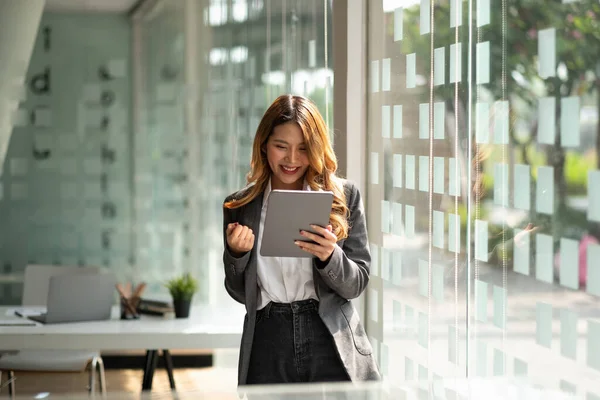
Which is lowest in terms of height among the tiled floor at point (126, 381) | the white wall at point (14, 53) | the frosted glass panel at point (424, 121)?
the tiled floor at point (126, 381)

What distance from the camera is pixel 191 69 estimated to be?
652cm

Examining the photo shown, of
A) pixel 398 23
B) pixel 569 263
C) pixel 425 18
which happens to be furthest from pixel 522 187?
pixel 398 23

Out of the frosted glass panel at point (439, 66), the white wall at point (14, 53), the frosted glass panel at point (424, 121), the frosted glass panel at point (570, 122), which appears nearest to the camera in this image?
the frosted glass panel at point (570, 122)

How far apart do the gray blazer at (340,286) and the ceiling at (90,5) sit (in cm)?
436

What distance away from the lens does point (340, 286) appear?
2.24 meters

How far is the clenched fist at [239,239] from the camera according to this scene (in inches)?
90.2

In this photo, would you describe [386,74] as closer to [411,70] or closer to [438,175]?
[411,70]

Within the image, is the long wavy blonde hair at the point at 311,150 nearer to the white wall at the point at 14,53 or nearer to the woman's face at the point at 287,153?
the woman's face at the point at 287,153

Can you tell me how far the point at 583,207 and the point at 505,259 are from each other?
1.51 feet

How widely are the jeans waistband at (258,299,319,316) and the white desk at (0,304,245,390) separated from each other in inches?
65.2

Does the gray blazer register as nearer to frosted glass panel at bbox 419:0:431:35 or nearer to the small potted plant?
frosted glass panel at bbox 419:0:431:35

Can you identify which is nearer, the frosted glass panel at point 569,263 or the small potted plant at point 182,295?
the frosted glass panel at point 569,263

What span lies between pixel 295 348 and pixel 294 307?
0.10 m

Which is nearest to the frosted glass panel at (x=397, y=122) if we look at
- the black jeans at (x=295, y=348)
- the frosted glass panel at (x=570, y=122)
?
the black jeans at (x=295, y=348)
